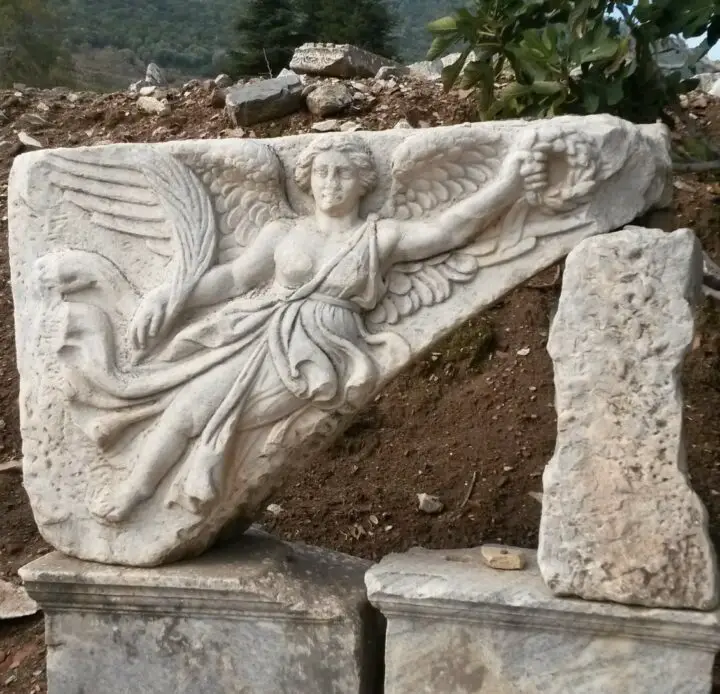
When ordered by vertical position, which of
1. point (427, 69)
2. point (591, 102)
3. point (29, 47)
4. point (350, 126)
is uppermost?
point (29, 47)

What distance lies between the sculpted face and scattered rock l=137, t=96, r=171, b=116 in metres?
3.16

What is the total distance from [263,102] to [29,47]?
7.75 m

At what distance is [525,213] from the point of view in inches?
77.8

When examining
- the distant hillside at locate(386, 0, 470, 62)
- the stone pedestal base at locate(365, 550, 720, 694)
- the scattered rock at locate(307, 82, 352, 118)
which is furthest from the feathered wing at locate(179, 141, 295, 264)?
the distant hillside at locate(386, 0, 470, 62)

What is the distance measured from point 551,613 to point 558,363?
56 cm

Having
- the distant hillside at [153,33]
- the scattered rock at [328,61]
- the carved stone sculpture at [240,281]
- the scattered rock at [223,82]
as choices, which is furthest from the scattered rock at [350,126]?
the distant hillside at [153,33]

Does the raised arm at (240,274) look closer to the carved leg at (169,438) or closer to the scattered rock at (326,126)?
the carved leg at (169,438)

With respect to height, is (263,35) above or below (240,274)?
above

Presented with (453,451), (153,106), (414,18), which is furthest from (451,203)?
(414,18)

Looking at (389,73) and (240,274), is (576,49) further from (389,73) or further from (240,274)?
(389,73)

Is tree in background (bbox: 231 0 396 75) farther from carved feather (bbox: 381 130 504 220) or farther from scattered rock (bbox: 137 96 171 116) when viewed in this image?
carved feather (bbox: 381 130 504 220)

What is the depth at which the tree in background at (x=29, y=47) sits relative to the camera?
9.73 meters

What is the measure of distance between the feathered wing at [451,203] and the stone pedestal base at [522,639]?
0.67m

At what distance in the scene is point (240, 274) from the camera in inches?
81.4
